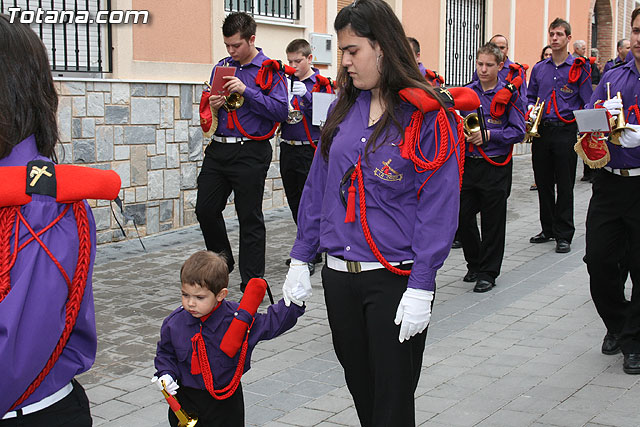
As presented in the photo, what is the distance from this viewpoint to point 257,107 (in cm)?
689

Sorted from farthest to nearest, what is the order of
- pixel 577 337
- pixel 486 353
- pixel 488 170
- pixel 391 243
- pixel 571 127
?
pixel 571 127 < pixel 488 170 < pixel 577 337 < pixel 486 353 < pixel 391 243

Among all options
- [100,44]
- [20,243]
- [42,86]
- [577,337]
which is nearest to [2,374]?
[20,243]

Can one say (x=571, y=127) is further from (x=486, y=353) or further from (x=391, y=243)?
(x=391, y=243)

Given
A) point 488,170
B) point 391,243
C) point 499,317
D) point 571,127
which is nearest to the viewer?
point 391,243

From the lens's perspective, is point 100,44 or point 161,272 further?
point 100,44

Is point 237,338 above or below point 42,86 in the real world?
below

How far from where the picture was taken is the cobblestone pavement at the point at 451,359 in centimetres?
456

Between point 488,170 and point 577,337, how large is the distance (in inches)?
77.6

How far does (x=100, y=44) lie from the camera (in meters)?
9.27

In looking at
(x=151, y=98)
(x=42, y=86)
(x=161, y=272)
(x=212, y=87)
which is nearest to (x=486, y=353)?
(x=212, y=87)

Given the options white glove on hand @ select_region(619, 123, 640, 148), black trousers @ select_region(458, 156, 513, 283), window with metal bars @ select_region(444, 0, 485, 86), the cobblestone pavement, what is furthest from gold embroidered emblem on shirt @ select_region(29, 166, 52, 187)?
window with metal bars @ select_region(444, 0, 485, 86)

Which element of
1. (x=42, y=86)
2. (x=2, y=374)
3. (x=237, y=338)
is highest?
(x=42, y=86)

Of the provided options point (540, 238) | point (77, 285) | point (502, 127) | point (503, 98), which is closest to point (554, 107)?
point (540, 238)

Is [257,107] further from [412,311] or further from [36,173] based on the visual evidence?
[36,173]
